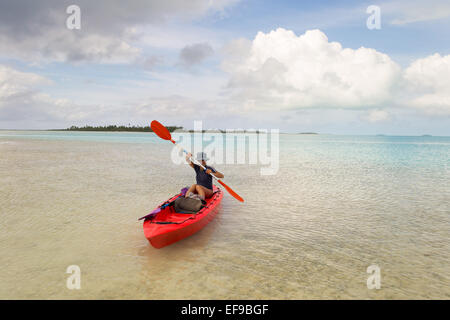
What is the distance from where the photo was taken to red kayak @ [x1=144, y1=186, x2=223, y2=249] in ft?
17.9

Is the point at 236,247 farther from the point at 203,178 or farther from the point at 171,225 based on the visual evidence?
the point at 203,178

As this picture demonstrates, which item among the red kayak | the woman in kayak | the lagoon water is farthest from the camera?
the woman in kayak

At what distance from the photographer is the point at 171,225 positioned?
571cm

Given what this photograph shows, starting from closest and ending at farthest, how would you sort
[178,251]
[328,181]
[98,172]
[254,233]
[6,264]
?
1. [6,264]
2. [178,251]
3. [254,233]
4. [328,181]
5. [98,172]

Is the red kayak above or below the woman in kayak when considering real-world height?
below

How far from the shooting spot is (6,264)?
16.3 feet

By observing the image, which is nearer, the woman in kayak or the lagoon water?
the lagoon water

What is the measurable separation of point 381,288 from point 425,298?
574 mm

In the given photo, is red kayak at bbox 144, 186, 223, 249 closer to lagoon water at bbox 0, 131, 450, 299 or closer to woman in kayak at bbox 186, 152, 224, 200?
lagoon water at bbox 0, 131, 450, 299

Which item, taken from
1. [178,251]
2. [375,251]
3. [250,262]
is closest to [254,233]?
[250,262]

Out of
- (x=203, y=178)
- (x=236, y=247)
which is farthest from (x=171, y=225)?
(x=203, y=178)

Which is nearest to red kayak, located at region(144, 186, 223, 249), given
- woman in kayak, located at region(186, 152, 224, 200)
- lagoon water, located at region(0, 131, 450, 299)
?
lagoon water, located at region(0, 131, 450, 299)
